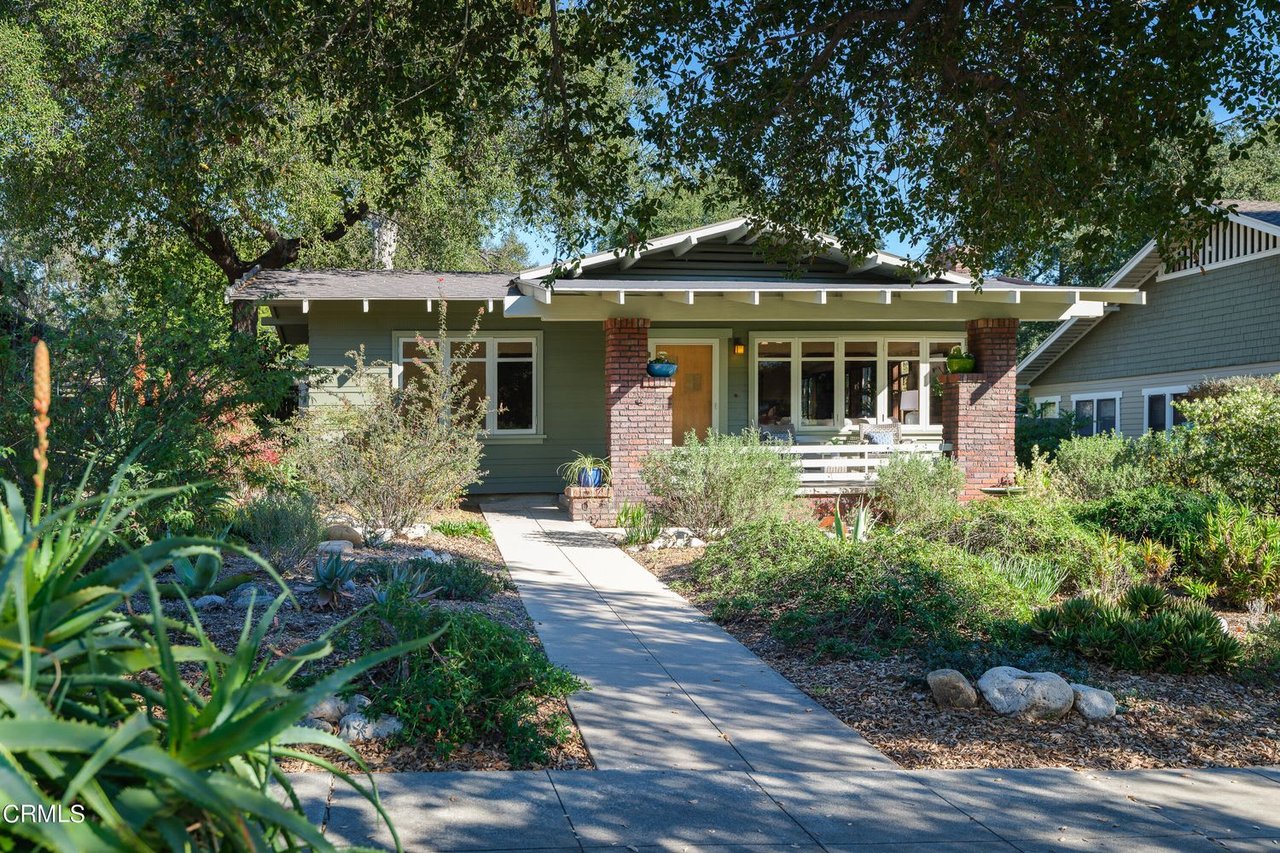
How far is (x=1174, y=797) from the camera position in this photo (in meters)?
4.35

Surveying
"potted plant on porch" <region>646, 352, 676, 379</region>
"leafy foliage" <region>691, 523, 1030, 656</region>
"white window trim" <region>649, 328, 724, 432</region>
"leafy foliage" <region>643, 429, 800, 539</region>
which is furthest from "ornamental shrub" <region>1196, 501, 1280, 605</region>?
"white window trim" <region>649, 328, 724, 432</region>

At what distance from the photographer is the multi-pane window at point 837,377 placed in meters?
17.2

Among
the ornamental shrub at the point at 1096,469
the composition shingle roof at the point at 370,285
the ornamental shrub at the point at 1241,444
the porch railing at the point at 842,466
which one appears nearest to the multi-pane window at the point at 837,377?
the porch railing at the point at 842,466

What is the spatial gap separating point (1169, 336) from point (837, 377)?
9266 mm

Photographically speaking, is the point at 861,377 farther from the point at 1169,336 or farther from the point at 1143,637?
the point at 1143,637

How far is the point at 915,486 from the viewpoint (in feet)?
40.3

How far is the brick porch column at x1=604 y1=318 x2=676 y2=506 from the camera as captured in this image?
13617 millimetres

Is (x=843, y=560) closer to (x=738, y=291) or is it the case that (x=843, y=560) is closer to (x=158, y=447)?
(x=158, y=447)

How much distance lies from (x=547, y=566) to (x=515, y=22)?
4.98 metres

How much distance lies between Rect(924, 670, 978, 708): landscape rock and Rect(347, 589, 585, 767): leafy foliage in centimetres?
199

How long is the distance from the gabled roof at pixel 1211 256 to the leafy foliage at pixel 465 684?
14362mm

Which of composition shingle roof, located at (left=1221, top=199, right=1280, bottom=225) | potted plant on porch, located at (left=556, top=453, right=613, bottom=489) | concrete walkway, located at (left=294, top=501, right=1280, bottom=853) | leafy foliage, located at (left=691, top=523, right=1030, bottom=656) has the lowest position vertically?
concrete walkway, located at (left=294, top=501, right=1280, bottom=853)

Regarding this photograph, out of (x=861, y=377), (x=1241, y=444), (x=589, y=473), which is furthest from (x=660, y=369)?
(x=1241, y=444)

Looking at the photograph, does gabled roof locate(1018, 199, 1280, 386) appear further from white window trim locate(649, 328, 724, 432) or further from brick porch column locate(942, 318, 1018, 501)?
white window trim locate(649, 328, 724, 432)
